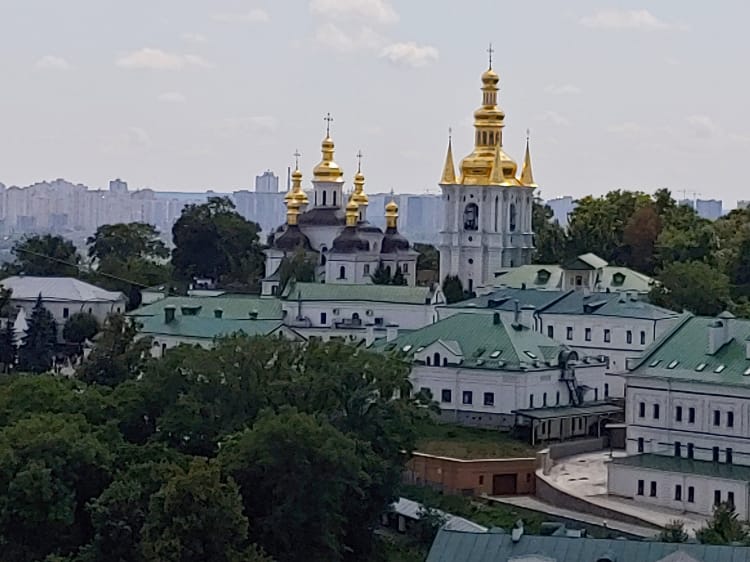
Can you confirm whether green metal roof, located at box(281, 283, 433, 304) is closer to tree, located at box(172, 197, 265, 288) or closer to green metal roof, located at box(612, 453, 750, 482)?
tree, located at box(172, 197, 265, 288)

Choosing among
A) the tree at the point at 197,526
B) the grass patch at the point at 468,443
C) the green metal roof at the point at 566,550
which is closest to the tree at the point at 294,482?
the tree at the point at 197,526

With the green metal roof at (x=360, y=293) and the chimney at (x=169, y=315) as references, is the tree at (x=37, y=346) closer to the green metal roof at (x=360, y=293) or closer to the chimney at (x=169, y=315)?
the chimney at (x=169, y=315)

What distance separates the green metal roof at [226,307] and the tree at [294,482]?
29844 millimetres

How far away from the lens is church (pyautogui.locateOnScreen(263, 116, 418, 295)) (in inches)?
3155

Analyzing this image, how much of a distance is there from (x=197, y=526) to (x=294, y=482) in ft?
15.3

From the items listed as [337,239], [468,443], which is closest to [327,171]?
[337,239]

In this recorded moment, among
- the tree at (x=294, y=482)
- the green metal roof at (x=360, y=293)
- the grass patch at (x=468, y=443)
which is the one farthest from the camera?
the green metal roof at (x=360, y=293)

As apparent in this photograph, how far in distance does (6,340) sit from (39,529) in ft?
119

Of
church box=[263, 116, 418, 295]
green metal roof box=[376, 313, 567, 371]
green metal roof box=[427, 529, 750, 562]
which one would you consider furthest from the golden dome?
green metal roof box=[427, 529, 750, 562]

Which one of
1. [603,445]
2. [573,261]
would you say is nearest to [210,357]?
[603,445]

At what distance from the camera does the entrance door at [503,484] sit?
51.0 meters

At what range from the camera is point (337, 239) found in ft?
266

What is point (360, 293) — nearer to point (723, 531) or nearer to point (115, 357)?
point (115, 357)

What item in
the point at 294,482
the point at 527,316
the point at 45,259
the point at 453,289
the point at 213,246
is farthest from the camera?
the point at 45,259
